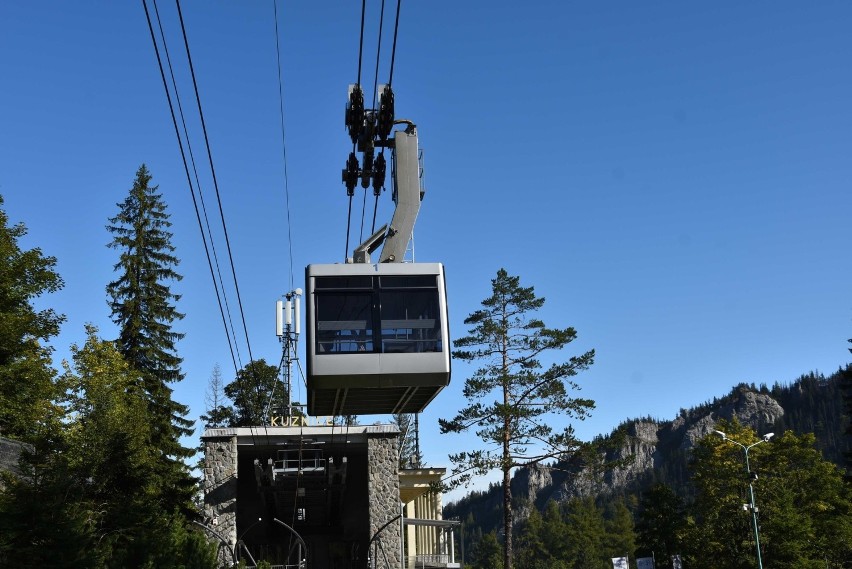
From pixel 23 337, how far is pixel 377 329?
2659 cm

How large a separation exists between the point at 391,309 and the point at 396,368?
940mm

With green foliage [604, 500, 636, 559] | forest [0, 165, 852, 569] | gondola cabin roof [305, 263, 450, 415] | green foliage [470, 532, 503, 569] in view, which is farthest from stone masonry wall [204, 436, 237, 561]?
green foliage [470, 532, 503, 569]

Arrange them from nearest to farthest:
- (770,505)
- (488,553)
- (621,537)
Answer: (770,505) → (621,537) → (488,553)

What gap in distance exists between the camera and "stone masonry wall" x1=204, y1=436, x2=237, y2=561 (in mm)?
33125

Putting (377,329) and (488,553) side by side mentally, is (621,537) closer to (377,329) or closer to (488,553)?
(488,553)

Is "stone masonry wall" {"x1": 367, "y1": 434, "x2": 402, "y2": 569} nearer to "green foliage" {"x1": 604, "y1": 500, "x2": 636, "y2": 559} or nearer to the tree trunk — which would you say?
the tree trunk

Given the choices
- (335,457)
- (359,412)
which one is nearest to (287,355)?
(335,457)

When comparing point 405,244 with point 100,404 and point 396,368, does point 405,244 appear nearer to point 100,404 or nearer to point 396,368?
point 396,368

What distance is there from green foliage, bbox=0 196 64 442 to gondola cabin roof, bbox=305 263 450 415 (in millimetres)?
22072

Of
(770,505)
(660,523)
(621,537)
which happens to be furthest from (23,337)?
(621,537)

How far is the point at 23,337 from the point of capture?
119ft

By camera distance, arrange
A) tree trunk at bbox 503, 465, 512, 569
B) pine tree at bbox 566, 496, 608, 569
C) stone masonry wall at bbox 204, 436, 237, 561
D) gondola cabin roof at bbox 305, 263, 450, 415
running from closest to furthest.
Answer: gondola cabin roof at bbox 305, 263, 450, 415 < stone masonry wall at bbox 204, 436, 237, 561 < tree trunk at bbox 503, 465, 512, 569 < pine tree at bbox 566, 496, 608, 569

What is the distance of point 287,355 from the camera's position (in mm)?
39562

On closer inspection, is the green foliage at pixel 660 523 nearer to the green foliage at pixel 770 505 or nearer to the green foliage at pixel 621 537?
the green foliage at pixel 770 505
